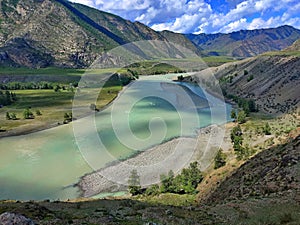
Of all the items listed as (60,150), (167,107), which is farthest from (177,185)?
(167,107)

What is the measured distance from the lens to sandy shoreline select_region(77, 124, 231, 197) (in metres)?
48.6

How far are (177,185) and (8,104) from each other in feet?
310

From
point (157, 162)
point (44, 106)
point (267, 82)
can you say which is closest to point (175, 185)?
point (157, 162)

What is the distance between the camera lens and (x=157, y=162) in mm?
55844

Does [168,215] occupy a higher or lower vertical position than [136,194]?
higher

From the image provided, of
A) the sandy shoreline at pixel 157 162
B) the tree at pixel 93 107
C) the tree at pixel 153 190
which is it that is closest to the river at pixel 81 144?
the sandy shoreline at pixel 157 162

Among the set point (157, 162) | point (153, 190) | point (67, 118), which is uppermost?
point (67, 118)

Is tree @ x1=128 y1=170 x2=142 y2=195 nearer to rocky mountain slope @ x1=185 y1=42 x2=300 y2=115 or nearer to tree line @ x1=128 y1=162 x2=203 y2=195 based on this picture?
tree line @ x1=128 y1=162 x2=203 y2=195

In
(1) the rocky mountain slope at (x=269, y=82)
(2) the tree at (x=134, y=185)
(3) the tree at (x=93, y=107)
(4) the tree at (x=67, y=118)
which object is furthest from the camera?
(3) the tree at (x=93, y=107)

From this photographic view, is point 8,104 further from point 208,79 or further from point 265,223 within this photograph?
point 265,223

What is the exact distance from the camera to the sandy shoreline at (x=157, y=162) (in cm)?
4859

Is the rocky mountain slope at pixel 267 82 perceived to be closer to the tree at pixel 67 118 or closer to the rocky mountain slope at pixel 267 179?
the rocky mountain slope at pixel 267 179

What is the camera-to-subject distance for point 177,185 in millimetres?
44344

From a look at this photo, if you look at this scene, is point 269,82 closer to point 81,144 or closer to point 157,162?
point 81,144
